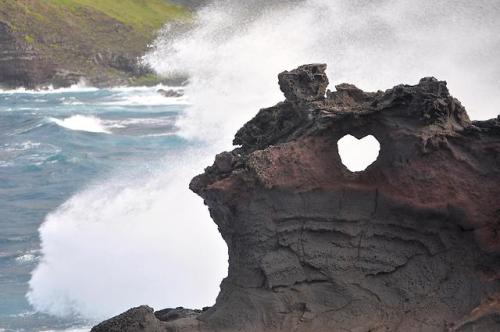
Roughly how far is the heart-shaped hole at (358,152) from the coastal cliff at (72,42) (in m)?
38.2

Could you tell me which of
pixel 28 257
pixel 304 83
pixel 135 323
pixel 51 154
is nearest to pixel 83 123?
pixel 51 154

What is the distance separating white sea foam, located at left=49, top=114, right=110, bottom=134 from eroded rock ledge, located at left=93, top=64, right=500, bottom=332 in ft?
84.0

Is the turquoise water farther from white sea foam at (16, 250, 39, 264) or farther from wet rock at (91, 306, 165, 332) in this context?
wet rock at (91, 306, 165, 332)

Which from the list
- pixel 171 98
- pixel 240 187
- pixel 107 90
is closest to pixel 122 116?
pixel 171 98

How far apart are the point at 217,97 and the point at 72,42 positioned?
26.8m

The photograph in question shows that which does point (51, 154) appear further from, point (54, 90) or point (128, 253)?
point (54, 90)

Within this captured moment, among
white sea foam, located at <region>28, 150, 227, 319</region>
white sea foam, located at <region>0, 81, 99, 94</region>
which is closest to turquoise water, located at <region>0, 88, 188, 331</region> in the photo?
white sea foam, located at <region>28, 150, 227, 319</region>

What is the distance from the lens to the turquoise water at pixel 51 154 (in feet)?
48.4

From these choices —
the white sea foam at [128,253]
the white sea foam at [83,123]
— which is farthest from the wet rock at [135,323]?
the white sea foam at [83,123]

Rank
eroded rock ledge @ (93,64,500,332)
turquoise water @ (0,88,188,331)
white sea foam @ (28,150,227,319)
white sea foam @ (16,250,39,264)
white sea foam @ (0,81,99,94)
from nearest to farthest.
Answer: eroded rock ledge @ (93,64,500,332) < white sea foam @ (28,150,227,319) < turquoise water @ (0,88,188,331) < white sea foam @ (16,250,39,264) < white sea foam @ (0,81,99,94)

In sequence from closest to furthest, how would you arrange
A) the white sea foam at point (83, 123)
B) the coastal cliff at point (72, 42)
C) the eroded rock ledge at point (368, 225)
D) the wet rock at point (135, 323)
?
the eroded rock ledge at point (368, 225) < the wet rock at point (135, 323) < the white sea foam at point (83, 123) < the coastal cliff at point (72, 42)

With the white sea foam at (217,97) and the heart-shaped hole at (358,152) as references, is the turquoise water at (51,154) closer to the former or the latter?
the white sea foam at (217,97)

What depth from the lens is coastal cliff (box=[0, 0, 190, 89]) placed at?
54.7m

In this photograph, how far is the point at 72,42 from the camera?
202ft
